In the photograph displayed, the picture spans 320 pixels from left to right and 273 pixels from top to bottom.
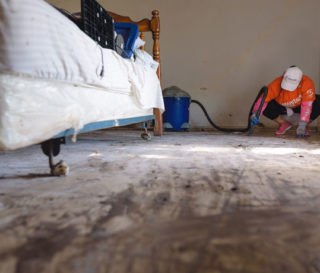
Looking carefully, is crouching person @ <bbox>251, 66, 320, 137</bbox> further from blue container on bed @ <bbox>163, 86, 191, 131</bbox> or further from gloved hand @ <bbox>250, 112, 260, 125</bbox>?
blue container on bed @ <bbox>163, 86, 191, 131</bbox>

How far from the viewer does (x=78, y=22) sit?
3.54ft

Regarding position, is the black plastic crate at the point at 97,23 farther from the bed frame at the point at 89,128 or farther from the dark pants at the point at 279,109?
the dark pants at the point at 279,109

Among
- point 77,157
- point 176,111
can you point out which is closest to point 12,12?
point 77,157

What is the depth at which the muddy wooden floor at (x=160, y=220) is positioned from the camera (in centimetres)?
40

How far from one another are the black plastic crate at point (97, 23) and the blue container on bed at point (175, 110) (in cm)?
188

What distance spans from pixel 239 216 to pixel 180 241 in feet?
0.59

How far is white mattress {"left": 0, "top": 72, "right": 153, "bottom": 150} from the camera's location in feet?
2.02

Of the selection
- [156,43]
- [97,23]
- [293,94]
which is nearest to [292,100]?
[293,94]

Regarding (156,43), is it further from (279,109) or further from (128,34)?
(279,109)

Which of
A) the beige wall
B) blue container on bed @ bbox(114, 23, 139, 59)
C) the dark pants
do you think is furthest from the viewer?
the beige wall

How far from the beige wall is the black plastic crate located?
99.2 inches

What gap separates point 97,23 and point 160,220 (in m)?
0.98

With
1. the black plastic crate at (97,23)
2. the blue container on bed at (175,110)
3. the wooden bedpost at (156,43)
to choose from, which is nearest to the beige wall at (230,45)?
the blue container on bed at (175,110)

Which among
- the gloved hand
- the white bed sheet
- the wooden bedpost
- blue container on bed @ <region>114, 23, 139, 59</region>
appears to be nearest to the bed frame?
the wooden bedpost
